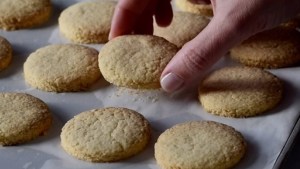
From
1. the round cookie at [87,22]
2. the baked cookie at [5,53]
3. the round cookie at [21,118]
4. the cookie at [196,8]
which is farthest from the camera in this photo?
the cookie at [196,8]

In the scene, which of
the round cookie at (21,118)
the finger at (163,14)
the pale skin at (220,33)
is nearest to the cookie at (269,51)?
the pale skin at (220,33)

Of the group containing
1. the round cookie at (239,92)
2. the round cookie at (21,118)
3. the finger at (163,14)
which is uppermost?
the finger at (163,14)

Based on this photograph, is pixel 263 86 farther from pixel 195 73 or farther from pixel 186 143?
pixel 186 143

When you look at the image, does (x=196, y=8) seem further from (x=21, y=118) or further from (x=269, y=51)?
(x=21, y=118)

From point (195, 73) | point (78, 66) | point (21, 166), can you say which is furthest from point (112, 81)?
point (21, 166)

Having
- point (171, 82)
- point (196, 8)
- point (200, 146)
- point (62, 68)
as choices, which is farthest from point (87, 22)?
point (200, 146)

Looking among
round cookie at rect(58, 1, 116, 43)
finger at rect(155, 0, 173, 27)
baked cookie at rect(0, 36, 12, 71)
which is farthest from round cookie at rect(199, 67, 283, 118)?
baked cookie at rect(0, 36, 12, 71)

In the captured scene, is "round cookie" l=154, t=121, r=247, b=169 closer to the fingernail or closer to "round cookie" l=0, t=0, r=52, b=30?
the fingernail

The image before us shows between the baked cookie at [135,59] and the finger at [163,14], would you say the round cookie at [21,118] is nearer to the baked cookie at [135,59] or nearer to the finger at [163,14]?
the baked cookie at [135,59]
